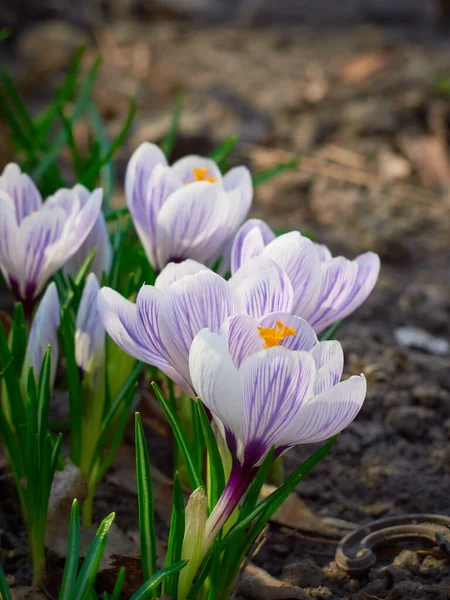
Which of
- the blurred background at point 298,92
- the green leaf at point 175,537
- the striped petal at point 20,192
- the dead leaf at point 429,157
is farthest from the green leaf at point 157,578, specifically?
the dead leaf at point 429,157

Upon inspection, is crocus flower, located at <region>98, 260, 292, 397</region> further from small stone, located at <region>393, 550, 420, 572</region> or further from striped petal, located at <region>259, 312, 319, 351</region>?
small stone, located at <region>393, 550, 420, 572</region>

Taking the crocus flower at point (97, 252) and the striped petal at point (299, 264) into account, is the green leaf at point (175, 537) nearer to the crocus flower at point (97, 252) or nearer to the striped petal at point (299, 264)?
the striped petal at point (299, 264)

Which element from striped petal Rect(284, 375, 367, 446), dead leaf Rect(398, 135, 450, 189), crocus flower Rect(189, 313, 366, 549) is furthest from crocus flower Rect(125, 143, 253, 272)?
dead leaf Rect(398, 135, 450, 189)

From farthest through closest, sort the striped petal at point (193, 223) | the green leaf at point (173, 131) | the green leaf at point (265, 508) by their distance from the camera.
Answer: the green leaf at point (173, 131)
the striped petal at point (193, 223)
the green leaf at point (265, 508)

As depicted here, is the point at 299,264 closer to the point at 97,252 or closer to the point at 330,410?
the point at 330,410

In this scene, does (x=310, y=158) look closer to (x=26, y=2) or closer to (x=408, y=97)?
(x=408, y=97)

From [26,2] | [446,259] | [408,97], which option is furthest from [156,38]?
[446,259]

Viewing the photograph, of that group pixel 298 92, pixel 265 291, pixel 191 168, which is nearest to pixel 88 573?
pixel 265 291
